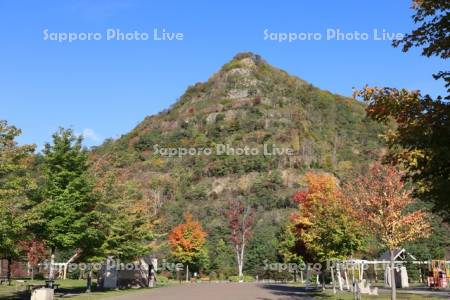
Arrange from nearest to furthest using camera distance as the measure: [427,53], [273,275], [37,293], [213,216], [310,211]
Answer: [427,53] → [37,293] → [310,211] → [273,275] → [213,216]

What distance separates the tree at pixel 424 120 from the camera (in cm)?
955

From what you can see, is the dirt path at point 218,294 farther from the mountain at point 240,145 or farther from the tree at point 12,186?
the mountain at point 240,145

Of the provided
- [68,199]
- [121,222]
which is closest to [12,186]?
[68,199]

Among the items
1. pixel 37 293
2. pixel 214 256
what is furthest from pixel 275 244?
pixel 37 293

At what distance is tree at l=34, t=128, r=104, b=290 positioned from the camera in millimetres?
27750

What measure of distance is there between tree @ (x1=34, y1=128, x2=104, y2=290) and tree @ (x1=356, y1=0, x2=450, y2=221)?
2061 cm

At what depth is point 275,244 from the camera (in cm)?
7856

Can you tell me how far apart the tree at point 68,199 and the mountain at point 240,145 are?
203 ft

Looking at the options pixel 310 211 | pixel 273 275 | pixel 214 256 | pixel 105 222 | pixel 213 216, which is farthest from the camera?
pixel 213 216

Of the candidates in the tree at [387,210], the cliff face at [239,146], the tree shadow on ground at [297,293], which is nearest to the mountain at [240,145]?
the cliff face at [239,146]

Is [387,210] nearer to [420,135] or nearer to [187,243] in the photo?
[420,135]

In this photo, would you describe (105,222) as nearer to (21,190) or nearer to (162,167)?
(21,190)

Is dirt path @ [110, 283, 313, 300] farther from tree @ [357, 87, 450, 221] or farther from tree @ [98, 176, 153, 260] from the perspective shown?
tree @ [357, 87, 450, 221]

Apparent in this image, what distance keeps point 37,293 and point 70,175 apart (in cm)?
832
